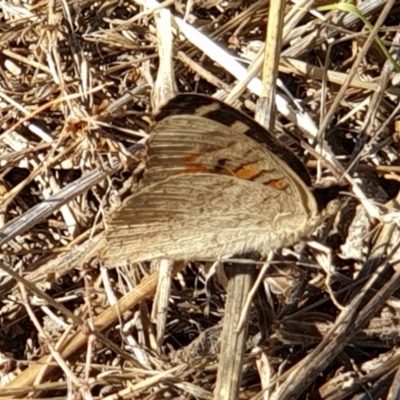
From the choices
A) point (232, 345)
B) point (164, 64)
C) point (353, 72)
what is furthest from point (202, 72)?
point (232, 345)

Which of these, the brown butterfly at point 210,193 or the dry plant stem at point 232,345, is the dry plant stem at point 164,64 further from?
the dry plant stem at point 232,345

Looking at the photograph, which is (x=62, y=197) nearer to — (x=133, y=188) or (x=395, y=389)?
(x=133, y=188)

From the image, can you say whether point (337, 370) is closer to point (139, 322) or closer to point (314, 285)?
point (314, 285)

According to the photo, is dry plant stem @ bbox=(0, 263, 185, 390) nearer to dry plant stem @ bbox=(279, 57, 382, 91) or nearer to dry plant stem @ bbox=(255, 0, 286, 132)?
dry plant stem @ bbox=(255, 0, 286, 132)

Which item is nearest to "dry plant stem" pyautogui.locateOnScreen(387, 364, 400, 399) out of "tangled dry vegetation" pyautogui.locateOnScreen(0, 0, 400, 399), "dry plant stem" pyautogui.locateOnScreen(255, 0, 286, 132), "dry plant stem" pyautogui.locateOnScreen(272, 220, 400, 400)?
"tangled dry vegetation" pyautogui.locateOnScreen(0, 0, 400, 399)

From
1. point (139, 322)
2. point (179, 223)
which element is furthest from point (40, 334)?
point (179, 223)

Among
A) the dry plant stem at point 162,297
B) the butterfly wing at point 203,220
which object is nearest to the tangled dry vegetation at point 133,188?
the dry plant stem at point 162,297

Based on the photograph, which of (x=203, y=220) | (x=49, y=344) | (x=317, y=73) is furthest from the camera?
(x=317, y=73)
